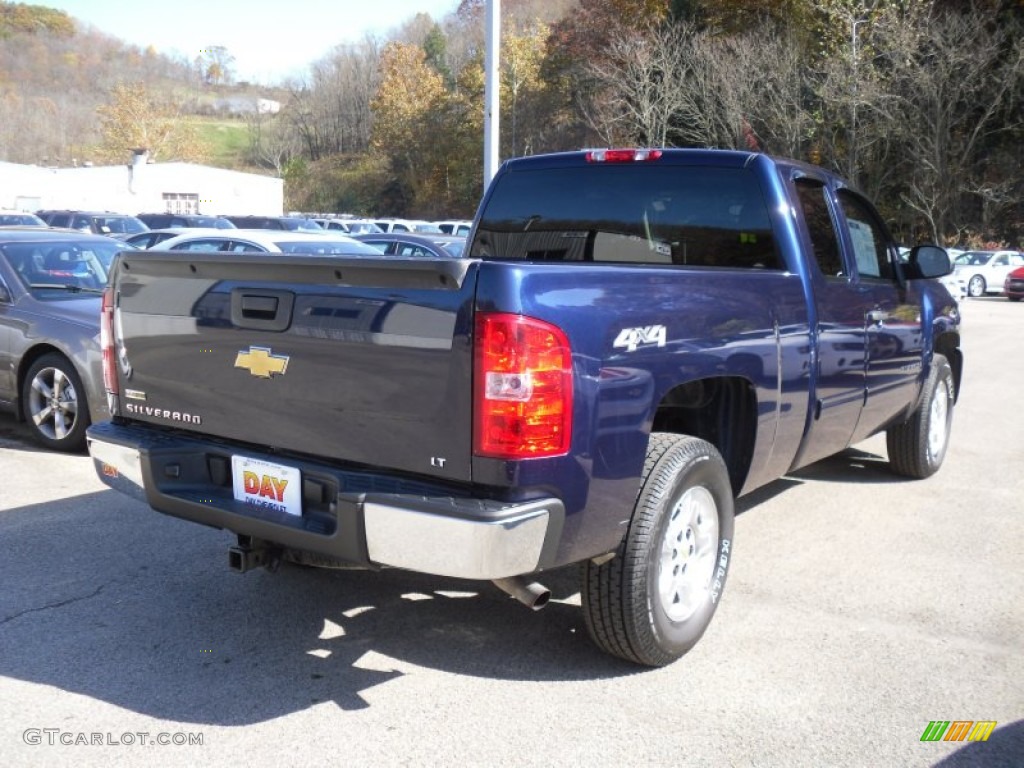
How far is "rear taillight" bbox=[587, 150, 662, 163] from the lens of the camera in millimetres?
5086

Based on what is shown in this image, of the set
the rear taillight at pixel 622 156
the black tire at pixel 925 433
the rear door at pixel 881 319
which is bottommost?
the black tire at pixel 925 433

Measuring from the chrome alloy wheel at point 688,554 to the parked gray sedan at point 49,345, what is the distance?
485 centimetres

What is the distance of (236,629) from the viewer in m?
4.23

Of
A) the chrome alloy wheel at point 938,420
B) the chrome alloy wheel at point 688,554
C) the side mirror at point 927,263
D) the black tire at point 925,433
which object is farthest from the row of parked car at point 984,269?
the chrome alloy wheel at point 688,554

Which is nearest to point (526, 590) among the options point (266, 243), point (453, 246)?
point (266, 243)

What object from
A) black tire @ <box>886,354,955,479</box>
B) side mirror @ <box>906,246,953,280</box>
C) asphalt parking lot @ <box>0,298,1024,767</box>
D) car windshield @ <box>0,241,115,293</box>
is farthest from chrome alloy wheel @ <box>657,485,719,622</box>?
car windshield @ <box>0,241,115,293</box>

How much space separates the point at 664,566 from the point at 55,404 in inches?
213

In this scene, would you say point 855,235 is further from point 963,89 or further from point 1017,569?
point 963,89

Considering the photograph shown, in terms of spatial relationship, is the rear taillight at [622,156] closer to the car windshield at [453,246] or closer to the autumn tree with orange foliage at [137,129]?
the car windshield at [453,246]

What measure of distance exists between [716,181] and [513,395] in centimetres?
235

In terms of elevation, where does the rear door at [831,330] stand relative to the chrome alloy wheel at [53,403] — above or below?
above

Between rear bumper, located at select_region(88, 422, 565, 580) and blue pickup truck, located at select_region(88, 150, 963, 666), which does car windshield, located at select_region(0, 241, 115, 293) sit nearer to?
blue pickup truck, located at select_region(88, 150, 963, 666)

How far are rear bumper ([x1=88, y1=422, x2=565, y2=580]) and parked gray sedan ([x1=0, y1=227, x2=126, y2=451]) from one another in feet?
12.2

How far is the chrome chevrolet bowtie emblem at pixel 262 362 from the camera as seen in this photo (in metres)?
3.59
